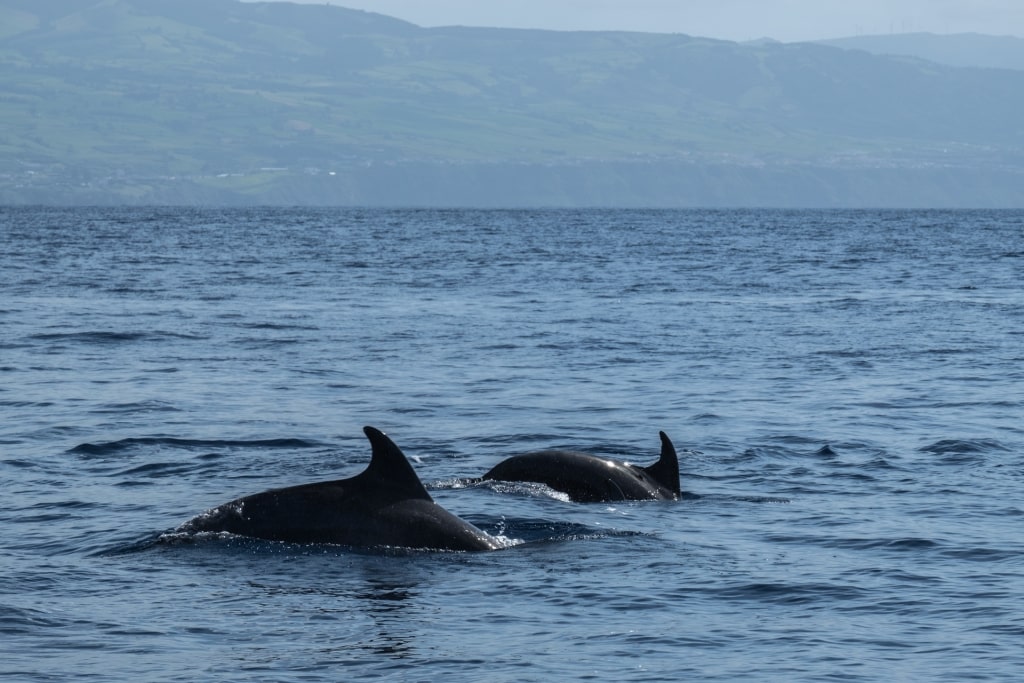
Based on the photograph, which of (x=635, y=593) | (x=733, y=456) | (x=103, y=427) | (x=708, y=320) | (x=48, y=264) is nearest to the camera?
(x=635, y=593)

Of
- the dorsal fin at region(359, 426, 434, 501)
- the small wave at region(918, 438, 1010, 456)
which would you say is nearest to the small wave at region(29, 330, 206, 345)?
the small wave at region(918, 438, 1010, 456)

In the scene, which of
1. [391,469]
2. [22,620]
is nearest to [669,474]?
[391,469]

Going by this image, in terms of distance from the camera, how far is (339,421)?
21953 mm

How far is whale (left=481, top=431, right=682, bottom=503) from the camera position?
1581cm

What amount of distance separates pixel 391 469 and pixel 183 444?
289 inches

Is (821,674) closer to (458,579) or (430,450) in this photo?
(458,579)

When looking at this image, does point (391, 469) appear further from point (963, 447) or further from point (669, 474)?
point (963, 447)

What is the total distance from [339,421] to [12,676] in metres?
12.4

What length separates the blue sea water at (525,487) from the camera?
1054 centimetres

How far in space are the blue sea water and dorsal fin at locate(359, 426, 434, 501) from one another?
25.4 inches

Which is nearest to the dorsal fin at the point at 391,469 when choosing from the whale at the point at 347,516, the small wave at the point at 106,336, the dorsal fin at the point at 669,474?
the whale at the point at 347,516

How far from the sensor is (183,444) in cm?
1934

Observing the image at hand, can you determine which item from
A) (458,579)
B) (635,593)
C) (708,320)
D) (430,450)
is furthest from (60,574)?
(708,320)

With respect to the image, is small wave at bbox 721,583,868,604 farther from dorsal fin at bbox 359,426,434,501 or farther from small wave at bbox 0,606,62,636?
small wave at bbox 0,606,62,636
